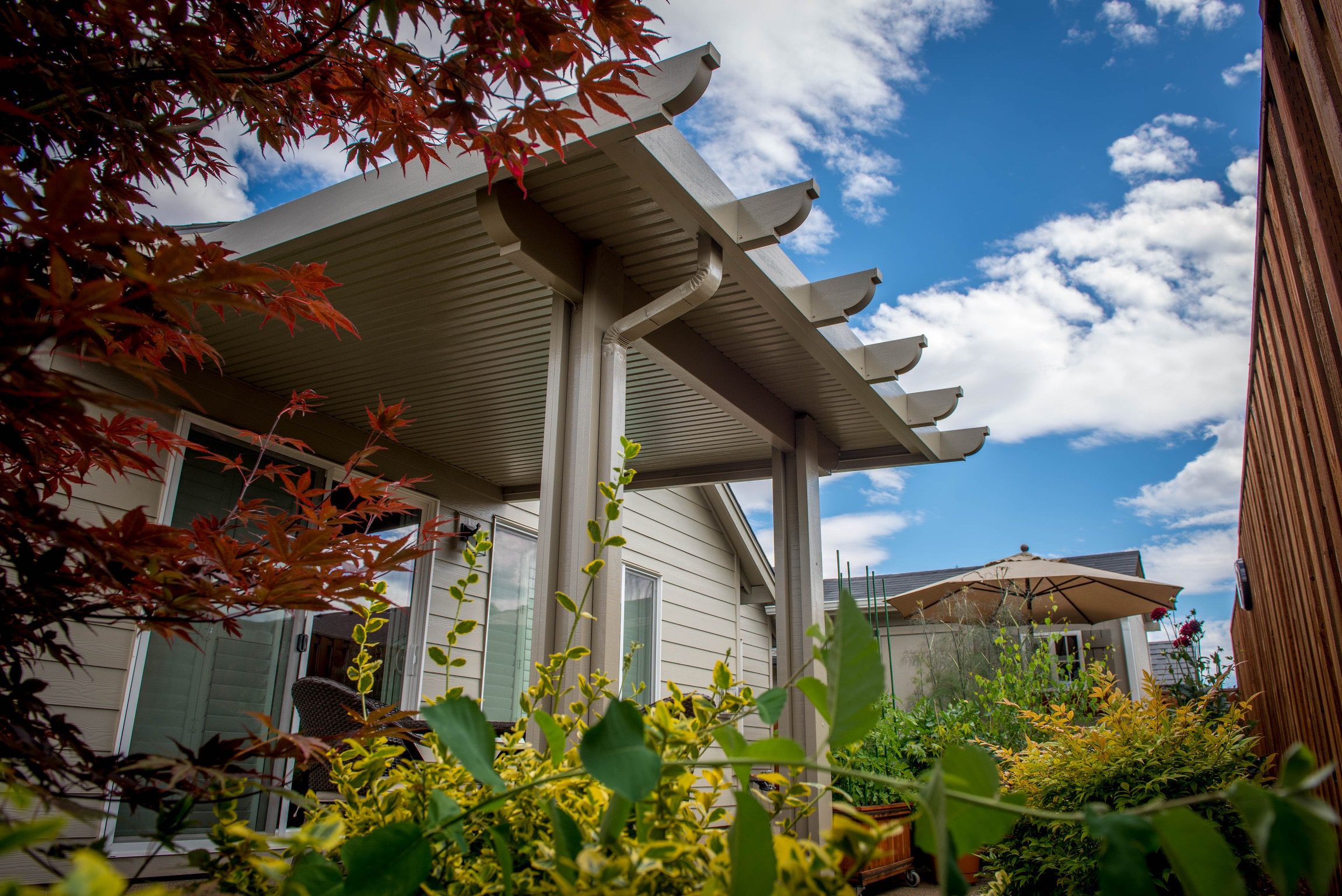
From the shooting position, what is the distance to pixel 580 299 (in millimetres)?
3320

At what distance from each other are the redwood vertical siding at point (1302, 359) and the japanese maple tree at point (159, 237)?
127 centimetres

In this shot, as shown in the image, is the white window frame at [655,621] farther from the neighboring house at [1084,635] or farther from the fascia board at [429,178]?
the fascia board at [429,178]

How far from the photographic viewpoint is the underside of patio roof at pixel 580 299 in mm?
2887

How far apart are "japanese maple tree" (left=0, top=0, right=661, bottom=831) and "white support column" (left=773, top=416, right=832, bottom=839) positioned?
3246 mm

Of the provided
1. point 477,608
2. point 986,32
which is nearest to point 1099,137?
point 986,32

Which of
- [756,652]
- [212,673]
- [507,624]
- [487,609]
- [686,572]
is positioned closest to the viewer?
[212,673]

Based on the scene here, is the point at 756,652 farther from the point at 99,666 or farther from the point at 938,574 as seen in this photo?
the point at 99,666

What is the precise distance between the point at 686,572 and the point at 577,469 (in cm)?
494

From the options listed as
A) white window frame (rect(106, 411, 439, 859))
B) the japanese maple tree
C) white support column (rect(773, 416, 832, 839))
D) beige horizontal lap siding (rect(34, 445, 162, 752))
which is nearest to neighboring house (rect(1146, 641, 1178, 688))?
white support column (rect(773, 416, 832, 839))

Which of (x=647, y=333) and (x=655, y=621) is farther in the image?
(x=655, y=621)

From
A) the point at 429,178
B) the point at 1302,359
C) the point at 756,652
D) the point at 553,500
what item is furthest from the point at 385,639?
the point at 1302,359

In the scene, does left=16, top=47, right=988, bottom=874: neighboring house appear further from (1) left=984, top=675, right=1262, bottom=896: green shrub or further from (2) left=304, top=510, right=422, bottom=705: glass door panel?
(1) left=984, top=675, right=1262, bottom=896: green shrub

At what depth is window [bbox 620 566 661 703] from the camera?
7277 millimetres

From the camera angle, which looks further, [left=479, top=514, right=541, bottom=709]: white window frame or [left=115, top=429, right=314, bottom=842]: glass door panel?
[left=479, top=514, right=541, bottom=709]: white window frame
